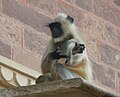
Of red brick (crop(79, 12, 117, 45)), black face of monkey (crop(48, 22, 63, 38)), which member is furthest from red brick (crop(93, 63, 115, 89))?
black face of monkey (crop(48, 22, 63, 38))

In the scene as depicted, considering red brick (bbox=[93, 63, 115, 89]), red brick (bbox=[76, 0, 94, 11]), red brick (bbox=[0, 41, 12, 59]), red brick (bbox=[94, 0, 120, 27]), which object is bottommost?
red brick (bbox=[93, 63, 115, 89])

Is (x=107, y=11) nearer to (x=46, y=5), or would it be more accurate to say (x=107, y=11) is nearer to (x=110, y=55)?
(x=110, y=55)

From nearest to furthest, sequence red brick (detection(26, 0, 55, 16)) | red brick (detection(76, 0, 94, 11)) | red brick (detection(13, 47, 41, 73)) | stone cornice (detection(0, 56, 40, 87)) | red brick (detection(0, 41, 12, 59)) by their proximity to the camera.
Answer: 1. stone cornice (detection(0, 56, 40, 87))
2. red brick (detection(0, 41, 12, 59))
3. red brick (detection(13, 47, 41, 73))
4. red brick (detection(26, 0, 55, 16))
5. red brick (detection(76, 0, 94, 11))

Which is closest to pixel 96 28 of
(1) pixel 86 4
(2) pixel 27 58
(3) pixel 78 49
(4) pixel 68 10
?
(1) pixel 86 4

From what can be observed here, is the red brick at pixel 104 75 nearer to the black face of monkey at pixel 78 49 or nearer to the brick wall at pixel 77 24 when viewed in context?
the brick wall at pixel 77 24

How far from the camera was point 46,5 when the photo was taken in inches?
281

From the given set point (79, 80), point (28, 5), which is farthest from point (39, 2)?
point (79, 80)

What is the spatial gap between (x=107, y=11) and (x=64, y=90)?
4039mm

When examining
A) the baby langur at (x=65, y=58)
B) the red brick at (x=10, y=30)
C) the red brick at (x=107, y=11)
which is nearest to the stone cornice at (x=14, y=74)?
the red brick at (x=10, y=30)

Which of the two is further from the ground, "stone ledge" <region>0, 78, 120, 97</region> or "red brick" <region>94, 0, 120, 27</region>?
"red brick" <region>94, 0, 120, 27</region>

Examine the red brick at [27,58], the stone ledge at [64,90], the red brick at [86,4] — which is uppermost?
the red brick at [86,4]

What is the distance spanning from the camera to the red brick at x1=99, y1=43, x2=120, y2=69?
297 inches

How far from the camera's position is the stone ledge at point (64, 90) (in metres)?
3.86

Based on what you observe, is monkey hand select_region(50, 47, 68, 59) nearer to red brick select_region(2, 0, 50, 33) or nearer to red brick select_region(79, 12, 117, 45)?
red brick select_region(2, 0, 50, 33)
